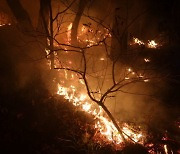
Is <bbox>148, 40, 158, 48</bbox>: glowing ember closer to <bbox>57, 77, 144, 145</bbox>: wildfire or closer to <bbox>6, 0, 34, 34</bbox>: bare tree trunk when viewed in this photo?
<bbox>57, 77, 144, 145</bbox>: wildfire

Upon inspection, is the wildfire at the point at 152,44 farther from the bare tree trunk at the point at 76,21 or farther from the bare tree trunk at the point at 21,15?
the bare tree trunk at the point at 21,15

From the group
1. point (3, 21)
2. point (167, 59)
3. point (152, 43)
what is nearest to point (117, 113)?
point (167, 59)

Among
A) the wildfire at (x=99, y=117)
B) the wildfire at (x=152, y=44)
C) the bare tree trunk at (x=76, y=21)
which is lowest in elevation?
the wildfire at (x=99, y=117)

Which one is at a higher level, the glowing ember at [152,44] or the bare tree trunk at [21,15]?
the glowing ember at [152,44]

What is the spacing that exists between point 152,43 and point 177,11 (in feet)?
7.27

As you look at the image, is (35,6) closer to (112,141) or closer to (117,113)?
(117,113)

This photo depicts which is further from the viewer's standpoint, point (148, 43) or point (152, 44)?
point (148, 43)

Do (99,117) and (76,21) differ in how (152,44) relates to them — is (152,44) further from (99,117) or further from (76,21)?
(99,117)

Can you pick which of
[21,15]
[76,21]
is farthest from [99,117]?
[21,15]

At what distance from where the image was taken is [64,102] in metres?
8.62

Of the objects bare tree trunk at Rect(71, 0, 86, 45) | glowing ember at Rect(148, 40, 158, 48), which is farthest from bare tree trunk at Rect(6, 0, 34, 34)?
glowing ember at Rect(148, 40, 158, 48)

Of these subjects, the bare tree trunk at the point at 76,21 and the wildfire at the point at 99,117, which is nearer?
the wildfire at the point at 99,117

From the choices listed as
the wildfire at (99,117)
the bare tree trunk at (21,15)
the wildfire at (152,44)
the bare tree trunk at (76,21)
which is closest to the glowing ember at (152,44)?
the wildfire at (152,44)

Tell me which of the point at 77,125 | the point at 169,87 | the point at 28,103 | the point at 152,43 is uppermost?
the point at 152,43
